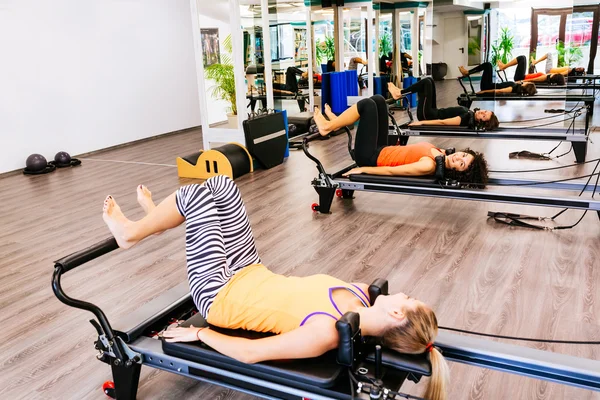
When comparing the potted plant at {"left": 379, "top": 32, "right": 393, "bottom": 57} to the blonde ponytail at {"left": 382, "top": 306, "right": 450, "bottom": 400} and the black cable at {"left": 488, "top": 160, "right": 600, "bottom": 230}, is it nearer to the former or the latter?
the black cable at {"left": 488, "top": 160, "right": 600, "bottom": 230}

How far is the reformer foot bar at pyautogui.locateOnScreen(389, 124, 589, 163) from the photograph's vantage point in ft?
16.4

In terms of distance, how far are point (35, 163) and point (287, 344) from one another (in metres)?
5.36

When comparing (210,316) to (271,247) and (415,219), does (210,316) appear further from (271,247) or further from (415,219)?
(415,219)

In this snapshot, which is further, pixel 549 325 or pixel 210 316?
pixel 549 325

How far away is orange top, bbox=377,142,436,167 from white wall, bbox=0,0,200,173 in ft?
14.5

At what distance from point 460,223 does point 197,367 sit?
2.56m

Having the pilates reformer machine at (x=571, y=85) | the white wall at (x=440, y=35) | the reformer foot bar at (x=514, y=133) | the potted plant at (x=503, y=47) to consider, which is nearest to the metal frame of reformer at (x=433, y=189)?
the reformer foot bar at (x=514, y=133)

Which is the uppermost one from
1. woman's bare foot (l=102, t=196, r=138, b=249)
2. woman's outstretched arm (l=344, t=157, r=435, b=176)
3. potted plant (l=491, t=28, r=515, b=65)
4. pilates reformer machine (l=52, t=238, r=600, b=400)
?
potted plant (l=491, t=28, r=515, b=65)

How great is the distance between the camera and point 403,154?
3.92 m

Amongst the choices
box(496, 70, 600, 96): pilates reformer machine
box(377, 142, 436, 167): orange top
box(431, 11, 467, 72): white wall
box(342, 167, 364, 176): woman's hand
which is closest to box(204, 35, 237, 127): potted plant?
box(342, 167, 364, 176): woman's hand

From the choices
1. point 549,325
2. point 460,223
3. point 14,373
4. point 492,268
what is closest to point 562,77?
point 460,223

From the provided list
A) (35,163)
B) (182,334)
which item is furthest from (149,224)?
(35,163)

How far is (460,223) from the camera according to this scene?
3.79 metres

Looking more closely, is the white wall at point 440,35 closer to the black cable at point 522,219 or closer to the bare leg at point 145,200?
the black cable at point 522,219
